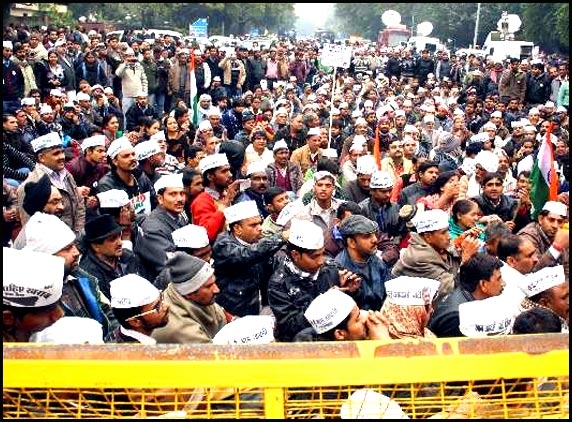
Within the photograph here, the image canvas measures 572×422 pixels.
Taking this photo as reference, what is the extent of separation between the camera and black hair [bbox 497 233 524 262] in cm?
485

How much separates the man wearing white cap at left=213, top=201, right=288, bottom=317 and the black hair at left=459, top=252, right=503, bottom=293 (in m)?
1.14

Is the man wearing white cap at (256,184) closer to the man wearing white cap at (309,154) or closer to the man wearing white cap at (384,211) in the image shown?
the man wearing white cap at (384,211)

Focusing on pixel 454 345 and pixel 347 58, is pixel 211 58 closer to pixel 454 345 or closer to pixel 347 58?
pixel 347 58

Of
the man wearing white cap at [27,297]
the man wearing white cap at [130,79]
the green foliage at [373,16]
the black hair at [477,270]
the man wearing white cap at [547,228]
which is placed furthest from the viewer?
the green foliage at [373,16]

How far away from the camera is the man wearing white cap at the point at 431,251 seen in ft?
15.5

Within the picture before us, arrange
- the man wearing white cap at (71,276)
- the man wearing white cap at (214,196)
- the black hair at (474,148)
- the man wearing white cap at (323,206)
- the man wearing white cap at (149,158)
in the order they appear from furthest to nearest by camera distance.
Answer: the black hair at (474,148) → the man wearing white cap at (149,158) → the man wearing white cap at (323,206) → the man wearing white cap at (214,196) → the man wearing white cap at (71,276)

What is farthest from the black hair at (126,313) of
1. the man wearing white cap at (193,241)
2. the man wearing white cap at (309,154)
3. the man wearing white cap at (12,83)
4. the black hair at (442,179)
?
the man wearing white cap at (12,83)

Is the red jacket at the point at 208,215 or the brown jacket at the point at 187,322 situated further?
the red jacket at the point at 208,215

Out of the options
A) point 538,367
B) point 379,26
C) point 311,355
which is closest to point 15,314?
point 311,355

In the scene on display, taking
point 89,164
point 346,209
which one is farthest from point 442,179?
point 89,164

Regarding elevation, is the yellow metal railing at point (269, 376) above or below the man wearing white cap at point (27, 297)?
above

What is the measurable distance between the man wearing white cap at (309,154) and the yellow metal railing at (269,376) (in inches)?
253

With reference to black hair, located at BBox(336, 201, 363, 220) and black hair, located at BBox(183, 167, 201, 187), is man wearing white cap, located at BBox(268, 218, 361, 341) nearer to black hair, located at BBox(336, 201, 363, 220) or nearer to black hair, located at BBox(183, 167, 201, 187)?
black hair, located at BBox(336, 201, 363, 220)

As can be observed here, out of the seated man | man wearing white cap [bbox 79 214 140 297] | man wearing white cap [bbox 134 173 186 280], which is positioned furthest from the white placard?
man wearing white cap [bbox 79 214 140 297]
